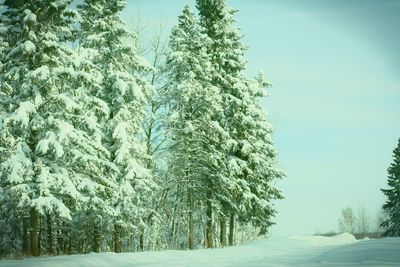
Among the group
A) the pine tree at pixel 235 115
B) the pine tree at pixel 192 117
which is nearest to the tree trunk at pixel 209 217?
the pine tree at pixel 192 117

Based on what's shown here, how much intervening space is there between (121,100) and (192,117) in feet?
20.1

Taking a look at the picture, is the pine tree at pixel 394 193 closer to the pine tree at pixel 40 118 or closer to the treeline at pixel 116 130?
the treeline at pixel 116 130

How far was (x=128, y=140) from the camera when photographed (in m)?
22.6

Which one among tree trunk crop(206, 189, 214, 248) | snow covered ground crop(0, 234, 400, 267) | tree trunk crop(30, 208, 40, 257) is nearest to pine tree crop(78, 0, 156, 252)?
tree trunk crop(30, 208, 40, 257)

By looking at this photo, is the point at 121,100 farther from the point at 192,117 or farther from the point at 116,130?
the point at 192,117

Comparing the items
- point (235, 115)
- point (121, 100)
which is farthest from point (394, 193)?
point (121, 100)

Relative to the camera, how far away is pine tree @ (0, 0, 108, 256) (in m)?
17.1

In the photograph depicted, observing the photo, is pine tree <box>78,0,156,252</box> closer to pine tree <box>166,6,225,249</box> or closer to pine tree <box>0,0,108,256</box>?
pine tree <box>0,0,108,256</box>

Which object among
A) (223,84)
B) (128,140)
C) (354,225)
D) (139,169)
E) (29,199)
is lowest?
(354,225)

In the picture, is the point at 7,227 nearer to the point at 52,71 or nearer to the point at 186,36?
the point at 52,71

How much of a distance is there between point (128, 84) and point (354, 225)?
98888 mm

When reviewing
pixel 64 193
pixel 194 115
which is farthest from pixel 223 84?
pixel 64 193

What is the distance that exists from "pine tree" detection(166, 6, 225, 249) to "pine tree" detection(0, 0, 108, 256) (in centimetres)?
805

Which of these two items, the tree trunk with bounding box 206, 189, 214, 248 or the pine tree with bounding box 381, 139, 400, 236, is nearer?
the tree trunk with bounding box 206, 189, 214, 248
